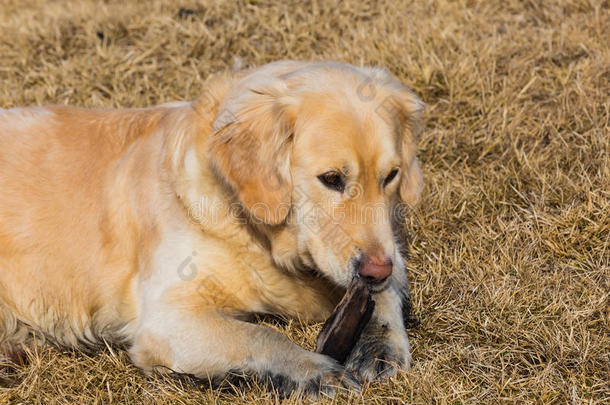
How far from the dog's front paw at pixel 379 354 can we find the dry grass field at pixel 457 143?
88mm

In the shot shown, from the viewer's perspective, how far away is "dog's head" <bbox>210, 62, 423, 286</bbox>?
112 inches

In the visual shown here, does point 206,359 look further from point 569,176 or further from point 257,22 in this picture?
point 257,22

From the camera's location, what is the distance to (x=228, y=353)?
290 centimetres

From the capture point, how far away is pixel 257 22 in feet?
19.5

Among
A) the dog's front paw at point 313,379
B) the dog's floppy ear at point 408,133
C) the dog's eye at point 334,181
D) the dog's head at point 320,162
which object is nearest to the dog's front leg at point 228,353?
the dog's front paw at point 313,379

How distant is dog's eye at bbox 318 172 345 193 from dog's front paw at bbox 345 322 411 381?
2.05 ft

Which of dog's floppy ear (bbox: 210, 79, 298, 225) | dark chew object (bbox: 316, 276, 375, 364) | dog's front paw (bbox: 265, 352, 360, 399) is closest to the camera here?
dog's front paw (bbox: 265, 352, 360, 399)

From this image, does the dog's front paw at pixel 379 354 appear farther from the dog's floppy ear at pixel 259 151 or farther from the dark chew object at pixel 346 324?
the dog's floppy ear at pixel 259 151

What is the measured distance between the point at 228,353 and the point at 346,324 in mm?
473

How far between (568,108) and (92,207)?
9.43 ft

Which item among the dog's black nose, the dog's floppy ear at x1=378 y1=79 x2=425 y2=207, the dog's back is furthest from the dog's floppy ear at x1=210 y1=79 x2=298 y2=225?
the dog's back

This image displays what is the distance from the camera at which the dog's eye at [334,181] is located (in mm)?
2869

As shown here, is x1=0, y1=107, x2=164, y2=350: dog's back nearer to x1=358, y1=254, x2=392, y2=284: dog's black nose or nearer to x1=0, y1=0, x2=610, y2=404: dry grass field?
x1=0, y1=0, x2=610, y2=404: dry grass field

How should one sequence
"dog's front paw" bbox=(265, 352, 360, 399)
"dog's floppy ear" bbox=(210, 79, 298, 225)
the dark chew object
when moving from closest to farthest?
"dog's front paw" bbox=(265, 352, 360, 399) → the dark chew object → "dog's floppy ear" bbox=(210, 79, 298, 225)
